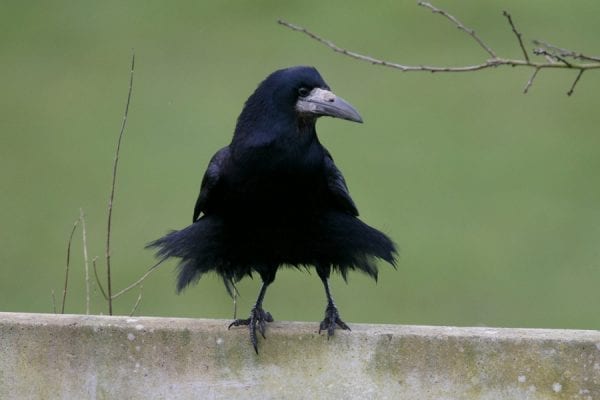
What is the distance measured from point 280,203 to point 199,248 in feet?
1.26

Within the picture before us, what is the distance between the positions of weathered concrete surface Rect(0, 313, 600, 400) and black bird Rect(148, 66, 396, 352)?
0.56 ft

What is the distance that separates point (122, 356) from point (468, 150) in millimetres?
7586

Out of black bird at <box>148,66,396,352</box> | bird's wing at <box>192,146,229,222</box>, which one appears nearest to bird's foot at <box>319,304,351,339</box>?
black bird at <box>148,66,396,352</box>

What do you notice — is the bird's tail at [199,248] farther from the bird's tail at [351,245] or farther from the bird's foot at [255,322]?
the bird's tail at [351,245]

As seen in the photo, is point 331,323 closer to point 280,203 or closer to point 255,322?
point 255,322

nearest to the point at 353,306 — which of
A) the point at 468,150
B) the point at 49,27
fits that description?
the point at 468,150

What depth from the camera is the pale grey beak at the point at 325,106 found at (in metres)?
4.99

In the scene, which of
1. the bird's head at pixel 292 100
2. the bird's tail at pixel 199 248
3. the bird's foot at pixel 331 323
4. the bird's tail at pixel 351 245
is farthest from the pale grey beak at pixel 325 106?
the bird's foot at pixel 331 323

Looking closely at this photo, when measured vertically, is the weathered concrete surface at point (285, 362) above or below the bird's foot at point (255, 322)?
below

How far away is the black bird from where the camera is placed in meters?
5.03

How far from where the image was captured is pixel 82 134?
12133mm

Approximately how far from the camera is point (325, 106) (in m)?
5.00

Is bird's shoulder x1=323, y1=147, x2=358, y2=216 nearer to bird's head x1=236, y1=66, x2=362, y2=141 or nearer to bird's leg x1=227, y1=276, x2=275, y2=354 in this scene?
bird's head x1=236, y1=66, x2=362, y2=141

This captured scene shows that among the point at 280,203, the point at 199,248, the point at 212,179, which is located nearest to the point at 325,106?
the point at 280,203
